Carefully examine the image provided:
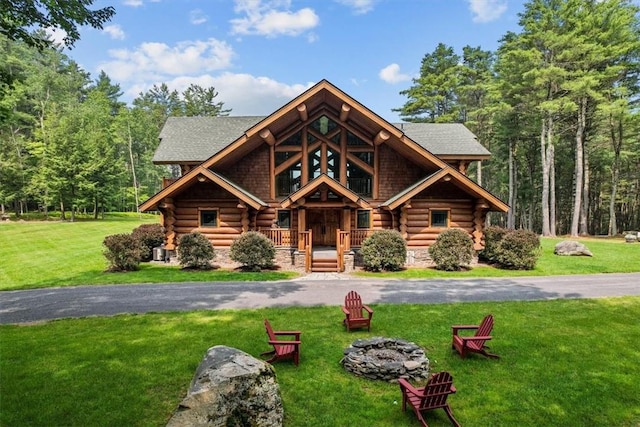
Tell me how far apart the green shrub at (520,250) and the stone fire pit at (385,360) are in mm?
12023

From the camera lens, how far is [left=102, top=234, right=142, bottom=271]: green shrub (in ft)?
51.7

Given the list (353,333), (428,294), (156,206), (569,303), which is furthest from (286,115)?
(569,303)

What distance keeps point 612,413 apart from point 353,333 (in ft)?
16.1

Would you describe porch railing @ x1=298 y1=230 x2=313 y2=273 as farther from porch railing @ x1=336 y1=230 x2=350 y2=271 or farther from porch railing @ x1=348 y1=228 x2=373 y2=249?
porch railing @ x1=348 y1=228 x2=373 y2=249

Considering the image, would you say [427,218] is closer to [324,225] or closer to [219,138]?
[324,225]

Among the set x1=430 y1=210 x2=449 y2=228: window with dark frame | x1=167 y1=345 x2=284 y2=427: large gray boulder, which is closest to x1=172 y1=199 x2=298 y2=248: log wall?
x1=430 y1=210 x2=449 y2=228: window with dark frame

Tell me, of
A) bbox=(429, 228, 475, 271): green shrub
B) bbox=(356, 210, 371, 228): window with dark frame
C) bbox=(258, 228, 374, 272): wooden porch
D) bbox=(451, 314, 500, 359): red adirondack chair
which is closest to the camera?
bbox=(451, 314, 500, 359): red adirondack chair

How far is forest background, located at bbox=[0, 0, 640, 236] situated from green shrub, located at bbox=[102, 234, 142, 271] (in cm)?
1345

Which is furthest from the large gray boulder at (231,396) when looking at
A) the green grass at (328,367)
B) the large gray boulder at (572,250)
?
the large gray boulder at (572,250)

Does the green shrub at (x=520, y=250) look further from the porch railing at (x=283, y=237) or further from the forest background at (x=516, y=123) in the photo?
the forest background at (x=516, y=123)

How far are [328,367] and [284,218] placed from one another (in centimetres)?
1296

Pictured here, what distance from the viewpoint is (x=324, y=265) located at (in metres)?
16.7

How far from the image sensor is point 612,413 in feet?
17.8

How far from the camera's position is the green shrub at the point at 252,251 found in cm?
1619
